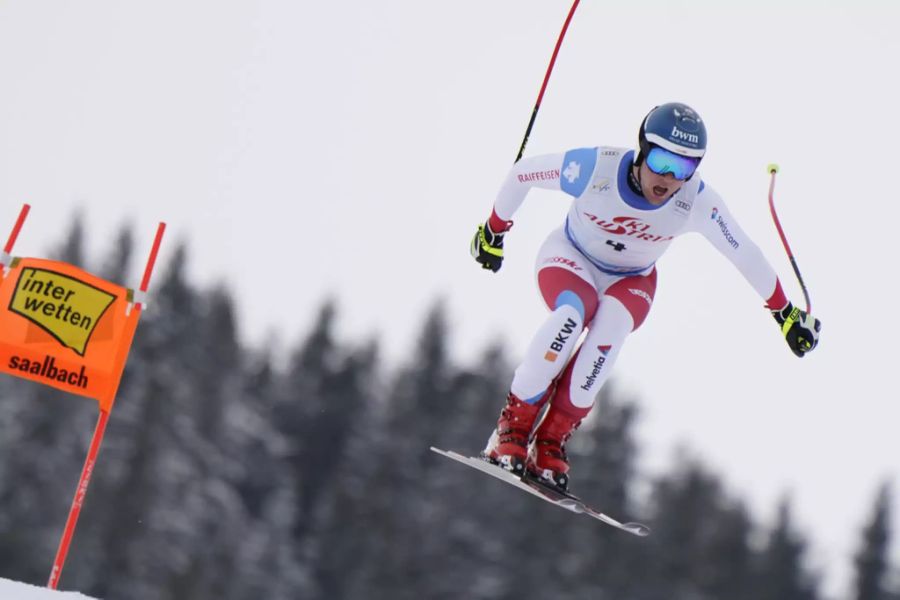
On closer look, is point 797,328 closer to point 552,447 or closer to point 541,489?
point 552,447

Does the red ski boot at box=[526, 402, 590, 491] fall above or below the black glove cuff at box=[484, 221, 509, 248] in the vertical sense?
below

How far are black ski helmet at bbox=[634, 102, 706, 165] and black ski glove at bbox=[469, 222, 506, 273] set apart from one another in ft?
3.90

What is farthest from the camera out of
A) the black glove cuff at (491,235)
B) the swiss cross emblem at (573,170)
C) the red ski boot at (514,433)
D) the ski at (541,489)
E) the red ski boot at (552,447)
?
the black glove cuff at (491,235)

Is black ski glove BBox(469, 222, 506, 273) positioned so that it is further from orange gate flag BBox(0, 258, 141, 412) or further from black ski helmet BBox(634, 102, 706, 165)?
orange gate flag BBox(0, 258, 141, 412)

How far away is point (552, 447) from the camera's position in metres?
9.98

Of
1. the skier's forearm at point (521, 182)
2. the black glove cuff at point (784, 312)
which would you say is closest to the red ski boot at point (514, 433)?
the skier's forearm at point (521, 182)

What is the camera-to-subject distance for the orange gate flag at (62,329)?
1010cm

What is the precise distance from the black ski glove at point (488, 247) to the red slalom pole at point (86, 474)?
210cm

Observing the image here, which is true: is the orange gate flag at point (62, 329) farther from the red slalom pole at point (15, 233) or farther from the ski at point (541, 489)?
the ski at point (541, 489)

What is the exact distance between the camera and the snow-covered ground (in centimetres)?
825

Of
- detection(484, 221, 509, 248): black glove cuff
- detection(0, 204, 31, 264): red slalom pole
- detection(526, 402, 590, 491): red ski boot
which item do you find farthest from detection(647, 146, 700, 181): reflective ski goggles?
detection(0, 204, 31, 264): red slalom pole

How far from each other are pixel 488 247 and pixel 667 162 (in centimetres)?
147

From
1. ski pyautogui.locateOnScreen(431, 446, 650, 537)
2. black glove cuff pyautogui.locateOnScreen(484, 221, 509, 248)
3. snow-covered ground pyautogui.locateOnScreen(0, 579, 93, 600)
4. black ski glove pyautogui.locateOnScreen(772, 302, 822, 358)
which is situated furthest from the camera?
black glove cuff pyautogui.locateOnScreen(484, 221, 509, 248)

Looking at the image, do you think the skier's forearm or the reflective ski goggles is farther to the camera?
the skier's forearm
